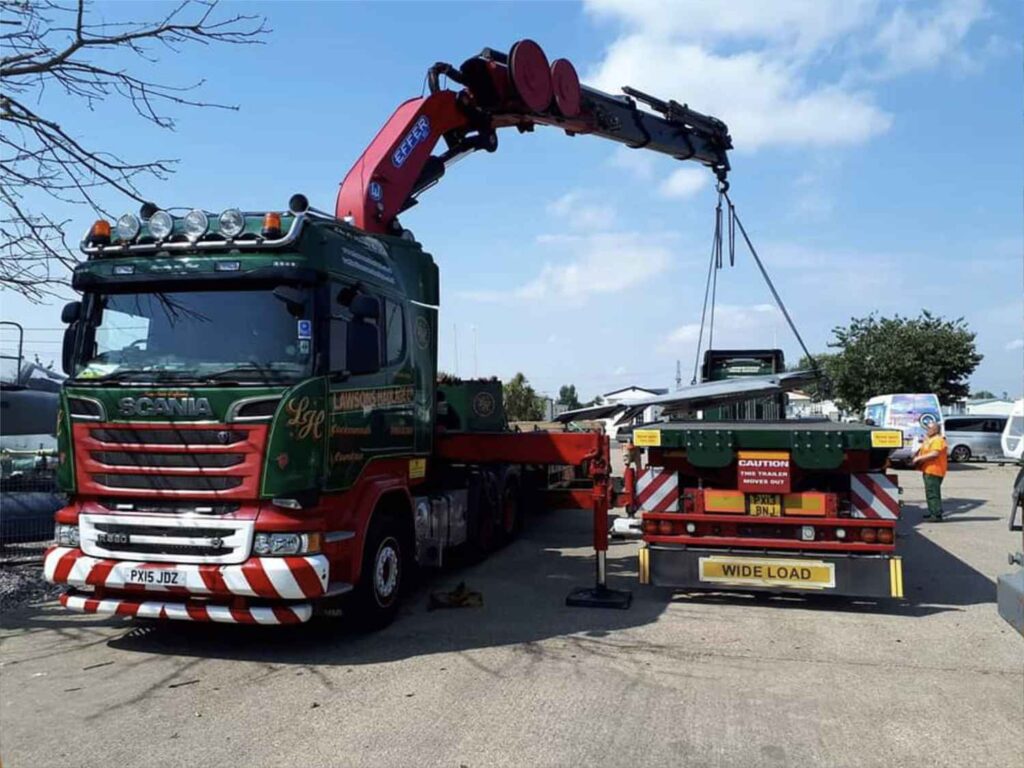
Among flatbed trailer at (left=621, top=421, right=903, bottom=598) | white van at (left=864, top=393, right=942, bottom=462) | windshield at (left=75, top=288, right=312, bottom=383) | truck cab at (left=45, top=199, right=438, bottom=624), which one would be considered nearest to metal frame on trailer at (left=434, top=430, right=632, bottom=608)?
flatbed trailer at (left=621, top=421, right=903, bottom=598)

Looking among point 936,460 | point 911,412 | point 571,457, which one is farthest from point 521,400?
point 571,457

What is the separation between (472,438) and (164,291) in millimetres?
3647

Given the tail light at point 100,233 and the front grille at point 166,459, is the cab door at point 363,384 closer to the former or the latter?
the front grille at point 166,459

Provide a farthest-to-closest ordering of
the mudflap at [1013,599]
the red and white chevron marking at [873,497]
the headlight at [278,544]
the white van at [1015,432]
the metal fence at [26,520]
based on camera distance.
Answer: the white van at [1015,432] → the metal fence at [26,520] → the red and white chevron marking at [873,497] → the headlight at [278,544] → the mudflap at [1013,599]

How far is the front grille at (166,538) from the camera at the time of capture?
6.09 m

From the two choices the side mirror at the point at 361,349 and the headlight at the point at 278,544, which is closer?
the headlight at the point at 278,544

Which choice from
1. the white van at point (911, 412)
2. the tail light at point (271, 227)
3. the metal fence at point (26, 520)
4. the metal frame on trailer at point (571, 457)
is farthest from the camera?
the white van at point (911, 412)

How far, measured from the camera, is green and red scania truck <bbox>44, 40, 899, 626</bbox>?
612 centimetres

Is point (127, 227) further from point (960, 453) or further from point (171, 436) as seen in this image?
point (960, 453)

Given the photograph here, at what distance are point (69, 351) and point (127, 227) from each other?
108 cm

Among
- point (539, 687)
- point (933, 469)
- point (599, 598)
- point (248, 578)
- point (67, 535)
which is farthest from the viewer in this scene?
point (933, 469)

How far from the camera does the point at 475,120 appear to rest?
34.0 feet

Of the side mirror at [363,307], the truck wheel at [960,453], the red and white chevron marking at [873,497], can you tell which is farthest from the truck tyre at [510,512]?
the truck wheel at [960,453]

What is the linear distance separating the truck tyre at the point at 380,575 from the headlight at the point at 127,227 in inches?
117
